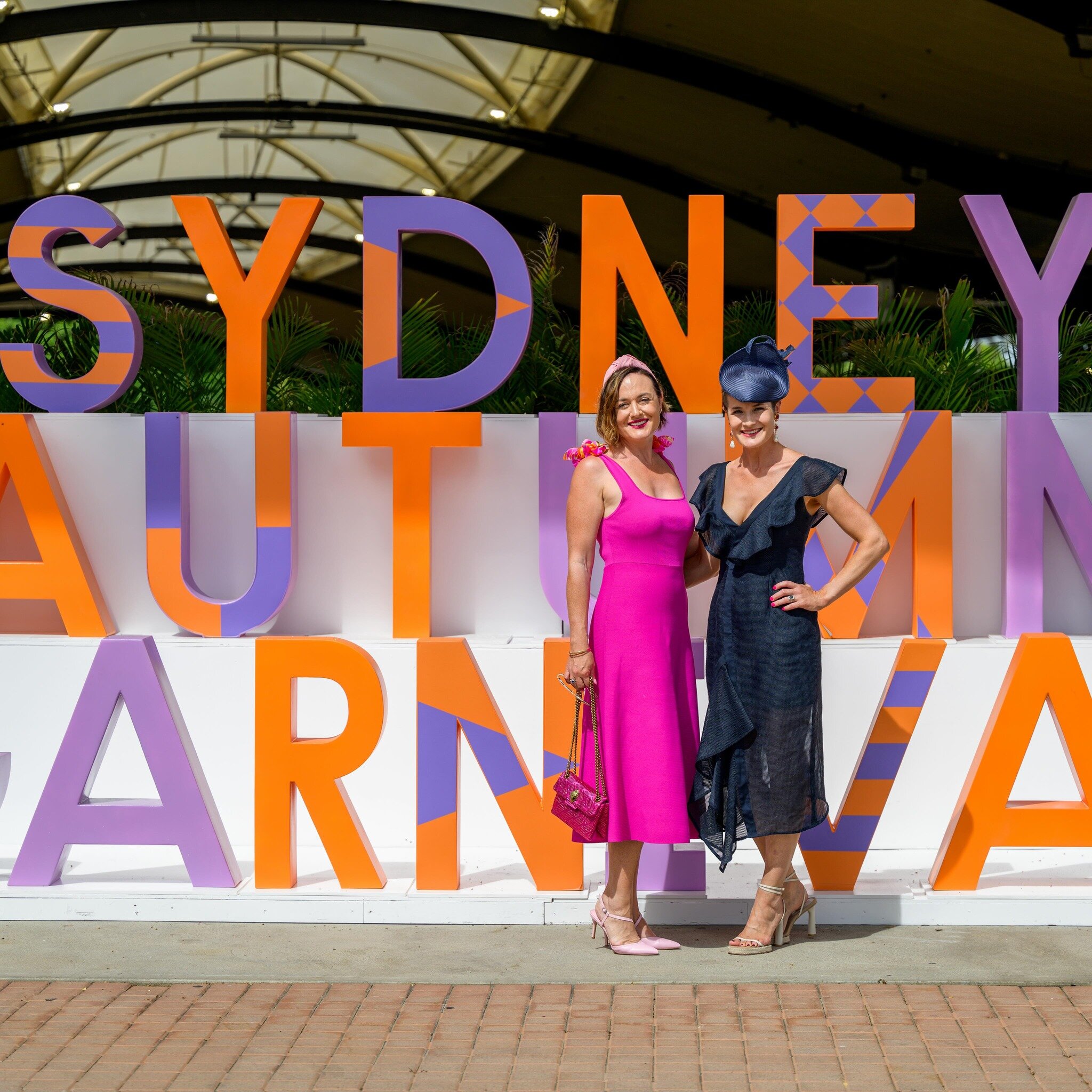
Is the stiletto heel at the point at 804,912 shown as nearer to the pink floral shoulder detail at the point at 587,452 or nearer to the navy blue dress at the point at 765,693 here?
the navy blue dress at the point at 765,693

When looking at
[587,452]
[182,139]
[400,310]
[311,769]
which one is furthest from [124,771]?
[182,139]

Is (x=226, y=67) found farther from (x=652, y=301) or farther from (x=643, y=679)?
(x=643, y=679)

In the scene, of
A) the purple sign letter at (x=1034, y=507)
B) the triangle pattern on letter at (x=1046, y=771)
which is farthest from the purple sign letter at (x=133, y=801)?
the purple sign letter at (x=1034, y=507)

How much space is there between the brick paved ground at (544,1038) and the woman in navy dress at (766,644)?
0.49 meters

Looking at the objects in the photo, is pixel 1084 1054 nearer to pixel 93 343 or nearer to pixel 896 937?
pixel 896 937

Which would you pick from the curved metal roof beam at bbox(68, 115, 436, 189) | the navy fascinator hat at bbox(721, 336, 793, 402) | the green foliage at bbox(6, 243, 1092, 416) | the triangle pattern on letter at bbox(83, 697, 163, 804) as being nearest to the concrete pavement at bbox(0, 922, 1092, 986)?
the triangle pattern on letter at bbox(83, 697, 163, 804)

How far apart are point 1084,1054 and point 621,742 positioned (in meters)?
1.54

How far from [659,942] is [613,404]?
176 cm

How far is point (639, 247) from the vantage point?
5383mm

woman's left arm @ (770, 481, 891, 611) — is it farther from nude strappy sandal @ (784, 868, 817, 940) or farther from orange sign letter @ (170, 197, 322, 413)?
orange sign letter @ (170, 197, 322, 413)

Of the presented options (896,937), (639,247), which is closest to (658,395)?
(639,247)

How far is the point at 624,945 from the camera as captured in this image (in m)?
3.89

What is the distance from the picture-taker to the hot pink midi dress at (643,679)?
3846mm

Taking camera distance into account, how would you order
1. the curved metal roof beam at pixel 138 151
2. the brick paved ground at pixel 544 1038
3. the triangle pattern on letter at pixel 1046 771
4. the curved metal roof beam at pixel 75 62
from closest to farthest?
the brick paved ground at pixel 544 1038 < the triangle pattern on letter at pixel 1046 771 < the curved metal roof beam at pixel 75 62 < the curved metal roof beam at pixel 138 151
